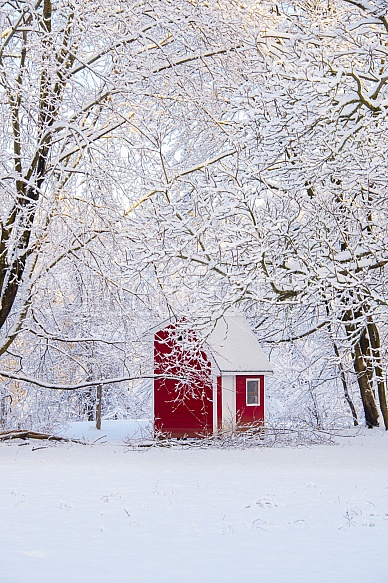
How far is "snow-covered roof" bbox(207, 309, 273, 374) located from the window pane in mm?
588

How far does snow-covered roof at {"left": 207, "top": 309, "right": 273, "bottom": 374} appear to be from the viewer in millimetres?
20391

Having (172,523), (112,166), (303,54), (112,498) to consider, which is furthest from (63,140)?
(172,523)

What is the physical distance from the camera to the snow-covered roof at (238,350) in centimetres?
2039

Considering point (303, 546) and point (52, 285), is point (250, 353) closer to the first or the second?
point (52, 285)

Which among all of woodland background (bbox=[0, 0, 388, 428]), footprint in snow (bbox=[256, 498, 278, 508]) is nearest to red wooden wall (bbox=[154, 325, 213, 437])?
woodland background (bbox=[0, 0, 388, 428])

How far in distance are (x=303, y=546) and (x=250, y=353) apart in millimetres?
14691

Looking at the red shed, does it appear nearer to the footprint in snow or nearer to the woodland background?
the woodland background

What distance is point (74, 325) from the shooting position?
65.8 ft

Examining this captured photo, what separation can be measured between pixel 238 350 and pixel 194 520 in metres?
13.5

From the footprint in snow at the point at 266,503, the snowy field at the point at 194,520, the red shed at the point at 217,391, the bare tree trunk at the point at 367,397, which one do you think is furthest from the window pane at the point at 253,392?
the footprint in snow at the point at 266,503

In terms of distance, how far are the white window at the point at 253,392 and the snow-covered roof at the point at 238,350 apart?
1.84ft

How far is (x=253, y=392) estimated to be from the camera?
69.4 feet

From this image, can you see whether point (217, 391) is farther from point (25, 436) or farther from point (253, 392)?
point (25, 436)

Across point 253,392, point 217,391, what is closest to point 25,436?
point 217,391
